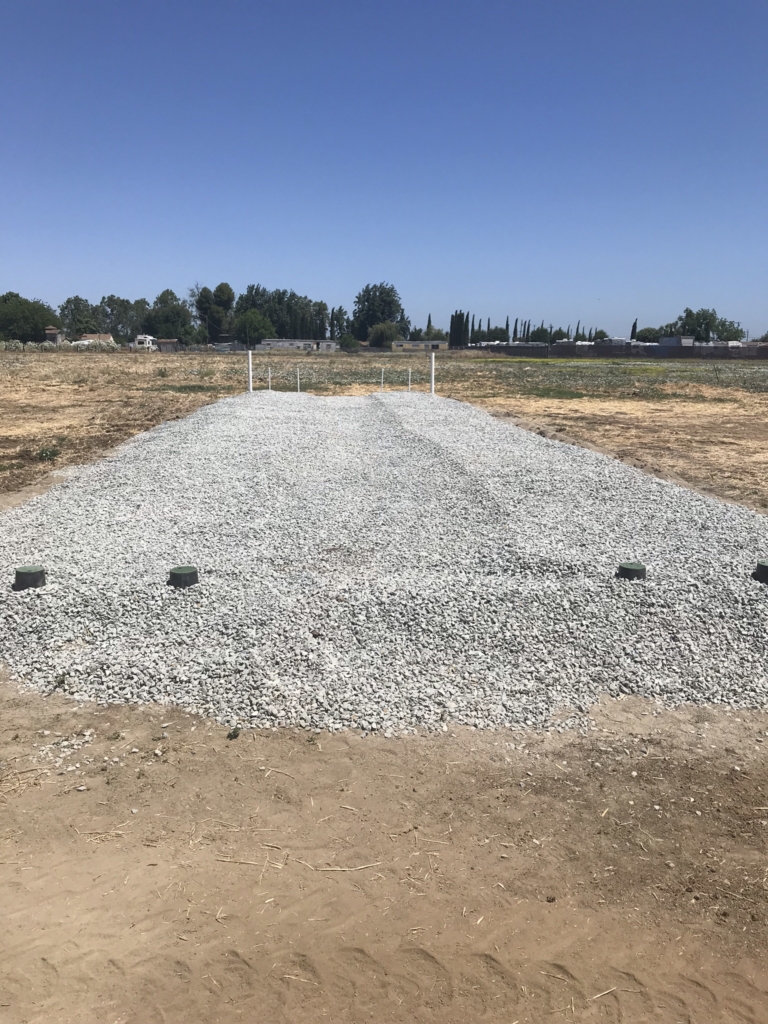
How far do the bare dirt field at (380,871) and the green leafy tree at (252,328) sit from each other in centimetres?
13147

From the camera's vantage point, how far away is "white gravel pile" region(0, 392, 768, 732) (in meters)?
5.68

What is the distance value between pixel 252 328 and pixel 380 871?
136 metres

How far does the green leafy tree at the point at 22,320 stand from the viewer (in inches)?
4065

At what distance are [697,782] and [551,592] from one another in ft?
8.40

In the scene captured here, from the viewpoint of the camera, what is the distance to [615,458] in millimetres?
16438

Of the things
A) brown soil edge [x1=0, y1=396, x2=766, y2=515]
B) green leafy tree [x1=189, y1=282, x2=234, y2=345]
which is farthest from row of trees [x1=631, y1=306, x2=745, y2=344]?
brown soil edge [x1=0, y1=396, x2=766, y2=515]

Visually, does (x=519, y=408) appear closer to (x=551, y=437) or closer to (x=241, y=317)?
(x=551, y=437)

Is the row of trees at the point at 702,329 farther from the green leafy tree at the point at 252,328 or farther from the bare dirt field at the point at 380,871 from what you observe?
the bare dirt field at the point at 380,871

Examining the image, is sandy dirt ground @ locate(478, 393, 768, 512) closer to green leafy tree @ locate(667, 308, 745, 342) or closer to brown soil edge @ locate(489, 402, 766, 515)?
brown soil edge @ locate(489, 402, 766, 515)

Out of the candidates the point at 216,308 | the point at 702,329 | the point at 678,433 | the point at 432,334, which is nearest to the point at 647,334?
the point at 702,329

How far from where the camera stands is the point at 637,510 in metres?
10.4

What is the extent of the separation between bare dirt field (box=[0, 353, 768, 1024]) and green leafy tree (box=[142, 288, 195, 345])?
144 metres

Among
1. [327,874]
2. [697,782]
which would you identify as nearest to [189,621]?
[327,874]

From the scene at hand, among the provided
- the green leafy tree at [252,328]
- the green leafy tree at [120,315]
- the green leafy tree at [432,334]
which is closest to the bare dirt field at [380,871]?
the green leafy tree at [252,328]
